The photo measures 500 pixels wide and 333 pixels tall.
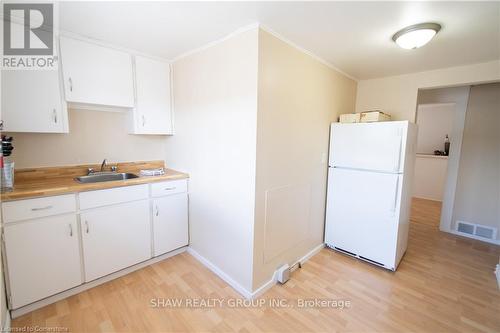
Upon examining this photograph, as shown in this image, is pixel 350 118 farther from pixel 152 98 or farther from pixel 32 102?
pixel 32 102

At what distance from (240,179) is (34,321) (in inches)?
73.1

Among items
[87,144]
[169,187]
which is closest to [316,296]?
[169,187]

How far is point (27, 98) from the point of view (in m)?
1.77

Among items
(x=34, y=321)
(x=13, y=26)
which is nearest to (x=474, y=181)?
(x=34, y=321)

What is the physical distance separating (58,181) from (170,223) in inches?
43.3

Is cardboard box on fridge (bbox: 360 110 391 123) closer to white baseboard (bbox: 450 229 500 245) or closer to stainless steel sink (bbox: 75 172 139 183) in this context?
white baseboard (bbox: 450 229 500 245)

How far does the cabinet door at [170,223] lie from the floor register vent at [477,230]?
156 inches

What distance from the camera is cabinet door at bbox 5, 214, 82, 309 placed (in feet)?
5.23

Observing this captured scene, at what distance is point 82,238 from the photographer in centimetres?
187

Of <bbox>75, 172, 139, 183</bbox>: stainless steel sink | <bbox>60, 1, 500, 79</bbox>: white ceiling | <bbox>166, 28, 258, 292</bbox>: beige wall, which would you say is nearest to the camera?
<bbox>60, 1, 500, 79</bbox>: white ceiling

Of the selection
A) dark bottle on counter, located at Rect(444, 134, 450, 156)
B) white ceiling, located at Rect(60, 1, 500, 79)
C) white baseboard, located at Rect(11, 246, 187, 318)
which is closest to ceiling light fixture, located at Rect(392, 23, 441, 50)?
white ceiling, located at Rect(60, 1, 500, 79)

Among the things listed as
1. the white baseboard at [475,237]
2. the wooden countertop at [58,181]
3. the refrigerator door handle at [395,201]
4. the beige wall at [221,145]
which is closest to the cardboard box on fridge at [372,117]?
the refrigerator door handle at [395,201]

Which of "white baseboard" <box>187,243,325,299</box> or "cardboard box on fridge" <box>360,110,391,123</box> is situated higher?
"cardboard box on fridge" <box>360,110,391,123</box>

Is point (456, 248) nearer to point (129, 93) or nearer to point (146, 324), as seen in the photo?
point (146, 324)
